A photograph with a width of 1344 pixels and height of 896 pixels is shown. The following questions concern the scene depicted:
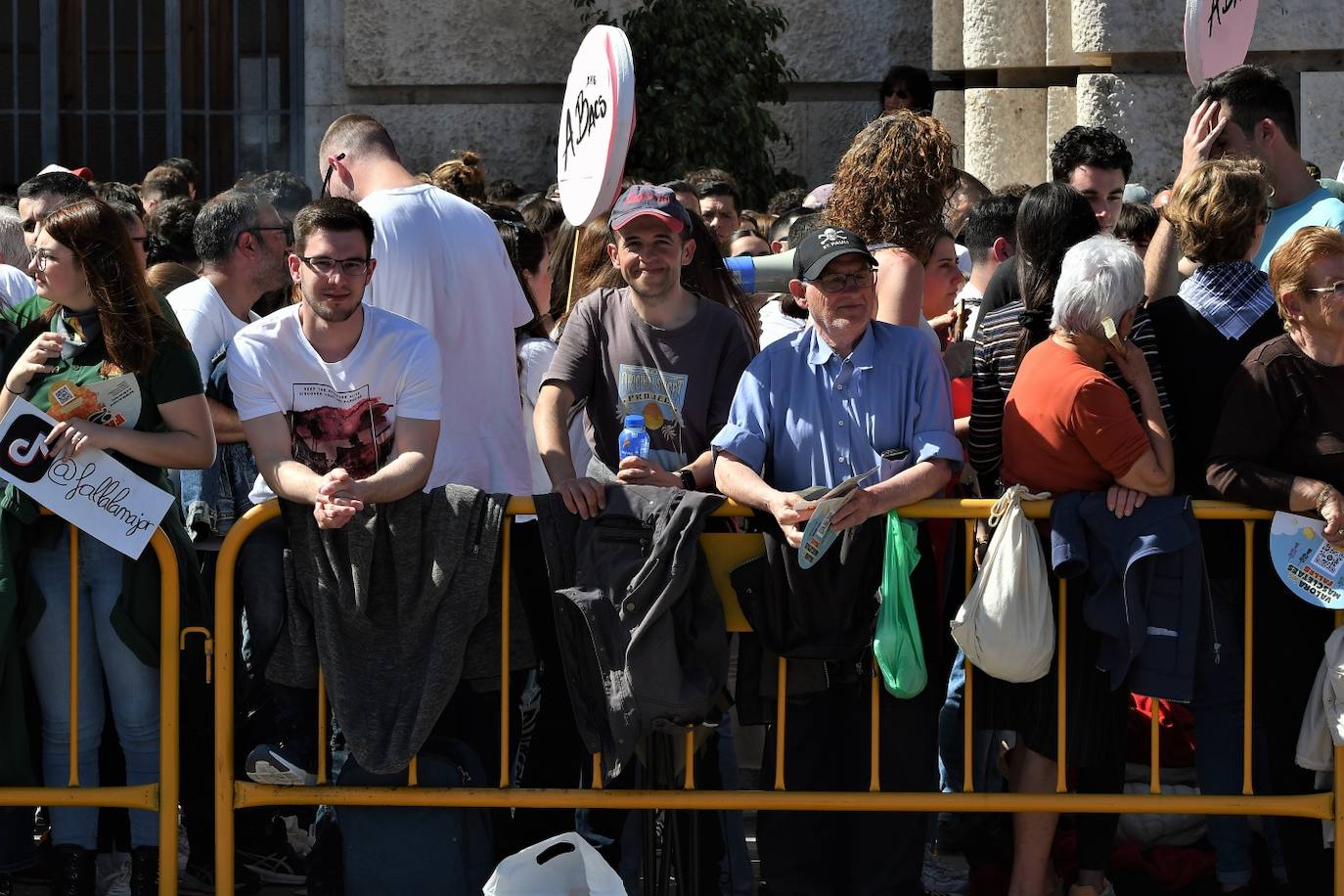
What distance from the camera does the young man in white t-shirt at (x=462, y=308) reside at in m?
5.32

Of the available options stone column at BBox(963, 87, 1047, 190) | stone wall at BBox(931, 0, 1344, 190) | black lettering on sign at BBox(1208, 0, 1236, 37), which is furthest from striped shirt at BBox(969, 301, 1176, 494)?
stone column at BBox(963, 87, 1047, 190)

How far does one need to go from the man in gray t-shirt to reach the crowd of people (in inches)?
0.4

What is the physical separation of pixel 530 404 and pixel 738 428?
1.27m

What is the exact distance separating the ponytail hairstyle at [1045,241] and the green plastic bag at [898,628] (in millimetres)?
830

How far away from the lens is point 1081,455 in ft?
15.4

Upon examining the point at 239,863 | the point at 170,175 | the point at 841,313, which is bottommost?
the point at 239,863

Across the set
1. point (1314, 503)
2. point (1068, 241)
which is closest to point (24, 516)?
point (1068, 241)

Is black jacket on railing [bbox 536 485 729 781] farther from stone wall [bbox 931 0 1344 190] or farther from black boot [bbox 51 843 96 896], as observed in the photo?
stone wall [bbox 931 0 1344 190]

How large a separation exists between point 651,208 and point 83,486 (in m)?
1.65

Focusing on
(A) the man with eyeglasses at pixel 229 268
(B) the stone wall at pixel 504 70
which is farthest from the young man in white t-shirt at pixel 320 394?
(B) the stone wall at pixel 504 70

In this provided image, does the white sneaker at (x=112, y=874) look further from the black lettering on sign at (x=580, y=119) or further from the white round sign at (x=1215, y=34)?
the white round sign at (x=1215, y=34)

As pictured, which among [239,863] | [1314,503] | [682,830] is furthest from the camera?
[239,863]

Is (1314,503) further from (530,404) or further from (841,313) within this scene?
(530,404)

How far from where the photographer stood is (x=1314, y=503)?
15.1 ft
